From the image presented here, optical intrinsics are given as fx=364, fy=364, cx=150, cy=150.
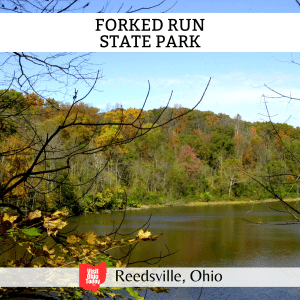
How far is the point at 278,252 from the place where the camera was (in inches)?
345

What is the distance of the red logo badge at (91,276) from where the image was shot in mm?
1356

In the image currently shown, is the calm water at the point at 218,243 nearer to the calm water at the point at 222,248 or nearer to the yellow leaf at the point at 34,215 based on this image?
the calm water at the point at 222,248

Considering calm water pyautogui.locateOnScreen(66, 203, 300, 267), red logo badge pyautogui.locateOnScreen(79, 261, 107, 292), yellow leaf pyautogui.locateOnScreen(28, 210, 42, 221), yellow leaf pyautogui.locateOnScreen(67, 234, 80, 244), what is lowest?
calm water pyautogui.locateOnScreen(66, 203, 300, 267)

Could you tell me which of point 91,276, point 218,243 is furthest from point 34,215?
point 218,243

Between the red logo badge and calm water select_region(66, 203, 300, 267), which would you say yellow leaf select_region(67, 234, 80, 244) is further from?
calm water select_region(66, 203, 300, 267)

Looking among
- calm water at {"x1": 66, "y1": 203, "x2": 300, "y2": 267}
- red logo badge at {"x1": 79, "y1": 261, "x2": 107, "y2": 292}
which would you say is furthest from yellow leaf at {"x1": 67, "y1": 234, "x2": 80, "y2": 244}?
calm water at {"x1": 66, "y1": 203, "x2": 300, "y2": 267}

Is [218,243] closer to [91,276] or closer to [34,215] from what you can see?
[91,276]

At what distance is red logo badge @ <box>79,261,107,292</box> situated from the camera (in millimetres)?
1356

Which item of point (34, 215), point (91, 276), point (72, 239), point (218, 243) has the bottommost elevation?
point (218, 243)

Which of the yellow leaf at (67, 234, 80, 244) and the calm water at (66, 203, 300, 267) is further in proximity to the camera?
the calm water at (66, 203, 300, 267)

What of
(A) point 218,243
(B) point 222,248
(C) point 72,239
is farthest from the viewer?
(A) point 218,243

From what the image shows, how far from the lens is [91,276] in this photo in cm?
140

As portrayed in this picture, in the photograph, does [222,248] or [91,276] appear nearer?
[91,276]

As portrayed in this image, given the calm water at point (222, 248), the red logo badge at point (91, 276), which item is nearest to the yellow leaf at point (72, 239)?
the red logo badge at point (91, 276)
